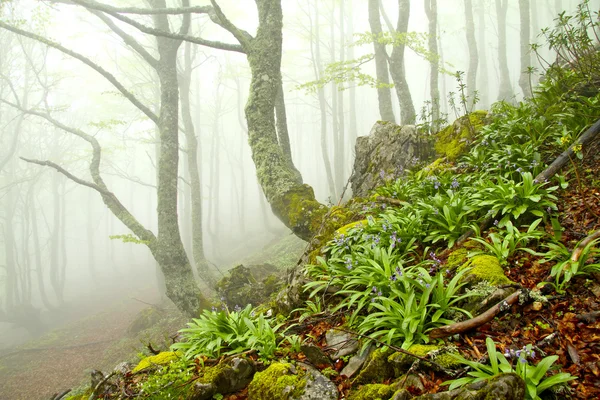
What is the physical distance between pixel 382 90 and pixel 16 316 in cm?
2686

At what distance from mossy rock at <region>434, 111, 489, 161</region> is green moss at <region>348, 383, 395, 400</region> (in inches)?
174

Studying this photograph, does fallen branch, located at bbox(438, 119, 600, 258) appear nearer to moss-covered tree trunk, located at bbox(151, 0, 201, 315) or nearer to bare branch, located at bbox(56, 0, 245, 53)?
bare branch, located at bbox(56, 0, 245, 53)

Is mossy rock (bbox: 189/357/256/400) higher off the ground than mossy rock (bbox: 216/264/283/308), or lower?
higher

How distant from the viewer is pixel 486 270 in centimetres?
265

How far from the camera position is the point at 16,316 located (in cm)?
2130

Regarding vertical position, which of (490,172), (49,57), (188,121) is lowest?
(490,172)

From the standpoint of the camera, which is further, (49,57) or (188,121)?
(49,57)

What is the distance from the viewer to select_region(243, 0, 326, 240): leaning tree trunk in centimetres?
623

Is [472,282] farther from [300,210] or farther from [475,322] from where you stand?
[300,210]

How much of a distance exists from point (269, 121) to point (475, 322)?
5.31 meters

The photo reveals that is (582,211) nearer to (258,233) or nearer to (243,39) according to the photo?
(243,39)

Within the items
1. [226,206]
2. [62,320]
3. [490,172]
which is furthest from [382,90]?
[226,206]

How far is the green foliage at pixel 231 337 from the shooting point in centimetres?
285

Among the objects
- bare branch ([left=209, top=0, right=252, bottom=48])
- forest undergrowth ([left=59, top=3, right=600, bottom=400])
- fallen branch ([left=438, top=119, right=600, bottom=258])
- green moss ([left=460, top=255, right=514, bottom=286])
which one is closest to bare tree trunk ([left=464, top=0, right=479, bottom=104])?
forest undergrowth ([left=59, top=3, right=600, bottom=400])
